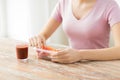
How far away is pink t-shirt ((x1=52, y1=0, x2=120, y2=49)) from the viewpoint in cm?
192

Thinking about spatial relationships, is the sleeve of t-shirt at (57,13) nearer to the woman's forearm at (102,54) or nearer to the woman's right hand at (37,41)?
the woman's right hand at (37,41)

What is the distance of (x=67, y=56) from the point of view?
66.5 inches

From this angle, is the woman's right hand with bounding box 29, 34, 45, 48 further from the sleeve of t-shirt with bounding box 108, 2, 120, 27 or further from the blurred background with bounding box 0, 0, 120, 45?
the blurred background with bounding box 0, 0, 120, 45

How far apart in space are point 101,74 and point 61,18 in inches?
35.0

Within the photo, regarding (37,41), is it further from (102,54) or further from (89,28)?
(102,54)

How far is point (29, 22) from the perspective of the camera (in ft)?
11.2

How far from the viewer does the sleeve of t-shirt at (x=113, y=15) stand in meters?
1.87

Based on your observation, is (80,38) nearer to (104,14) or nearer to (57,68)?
(104,14)

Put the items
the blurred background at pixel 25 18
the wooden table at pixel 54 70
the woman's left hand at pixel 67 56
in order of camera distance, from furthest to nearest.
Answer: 1. the blurred background at pixel 25 18
2. the woman's left hand at pixel 67 56
3. the wooden table at pixel 54 70

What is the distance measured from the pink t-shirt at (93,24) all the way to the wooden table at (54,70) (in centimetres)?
32

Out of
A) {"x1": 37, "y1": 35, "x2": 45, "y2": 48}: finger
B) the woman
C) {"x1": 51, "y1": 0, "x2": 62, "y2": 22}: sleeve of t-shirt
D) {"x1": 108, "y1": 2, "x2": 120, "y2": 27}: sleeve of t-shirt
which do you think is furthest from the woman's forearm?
{"x1": 51, "y1": 0, "x2": 62, "y2": 22}: sleeve of t-shirt

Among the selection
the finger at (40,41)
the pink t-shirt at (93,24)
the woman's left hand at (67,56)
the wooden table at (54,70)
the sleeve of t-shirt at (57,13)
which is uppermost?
the sleeve of t-shirt at (57,13)

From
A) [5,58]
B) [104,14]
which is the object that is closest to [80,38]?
[104,14]

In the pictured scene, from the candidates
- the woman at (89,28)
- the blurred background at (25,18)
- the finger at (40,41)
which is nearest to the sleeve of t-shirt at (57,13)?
the woman at (89,28)
